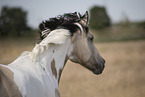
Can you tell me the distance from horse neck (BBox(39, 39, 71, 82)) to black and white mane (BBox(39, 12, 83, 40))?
195mm

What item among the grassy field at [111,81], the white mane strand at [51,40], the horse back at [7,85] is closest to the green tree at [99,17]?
the grassy field at [111,81]

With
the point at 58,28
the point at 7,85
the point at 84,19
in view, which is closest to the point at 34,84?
the point at 7,85

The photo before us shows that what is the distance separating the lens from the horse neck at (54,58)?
4.74 ft

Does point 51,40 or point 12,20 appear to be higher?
point 51,40

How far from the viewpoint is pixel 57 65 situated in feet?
5.26

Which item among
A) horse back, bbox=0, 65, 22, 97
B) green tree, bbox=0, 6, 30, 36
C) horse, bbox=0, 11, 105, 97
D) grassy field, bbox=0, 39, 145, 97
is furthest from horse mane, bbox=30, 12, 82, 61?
green tree, bbox=0, 6, 30, 36

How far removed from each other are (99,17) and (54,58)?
2185 cm

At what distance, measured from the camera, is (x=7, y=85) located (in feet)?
3.14

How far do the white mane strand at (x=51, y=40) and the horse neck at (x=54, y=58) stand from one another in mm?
54

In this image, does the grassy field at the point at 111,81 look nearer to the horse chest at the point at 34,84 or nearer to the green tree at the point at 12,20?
A: the horse chest at the point at 34,84

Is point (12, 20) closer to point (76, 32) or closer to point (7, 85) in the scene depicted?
point (76, 32)

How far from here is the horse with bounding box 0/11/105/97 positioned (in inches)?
41.1

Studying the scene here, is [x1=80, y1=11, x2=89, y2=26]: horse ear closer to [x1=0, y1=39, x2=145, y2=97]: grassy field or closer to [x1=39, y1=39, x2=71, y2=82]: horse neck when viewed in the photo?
[x1=39, y1=39, x2=71, y2=82]: horse neck

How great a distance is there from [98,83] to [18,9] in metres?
14.6
